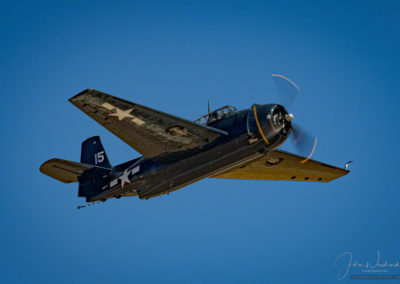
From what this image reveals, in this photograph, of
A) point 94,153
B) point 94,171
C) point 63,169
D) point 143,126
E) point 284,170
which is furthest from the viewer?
point 94,153

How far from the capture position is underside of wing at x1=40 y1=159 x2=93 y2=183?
22.0 metres

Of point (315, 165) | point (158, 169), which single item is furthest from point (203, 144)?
point (315, 165)

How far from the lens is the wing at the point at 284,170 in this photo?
77.6 ft

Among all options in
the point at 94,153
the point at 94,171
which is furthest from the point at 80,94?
the point at 94,153

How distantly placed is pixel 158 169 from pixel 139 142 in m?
1.61

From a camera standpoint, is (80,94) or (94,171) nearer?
(80,94)

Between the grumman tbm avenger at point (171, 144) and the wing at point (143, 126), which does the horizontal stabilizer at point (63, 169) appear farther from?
the wing at point (143, 126)

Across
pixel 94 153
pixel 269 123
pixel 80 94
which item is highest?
pixel 94 153

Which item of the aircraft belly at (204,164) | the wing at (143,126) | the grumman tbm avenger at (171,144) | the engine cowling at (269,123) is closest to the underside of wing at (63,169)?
the grumman tbm avenger at (171,144)

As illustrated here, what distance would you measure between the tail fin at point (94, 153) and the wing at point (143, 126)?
4.99 meters

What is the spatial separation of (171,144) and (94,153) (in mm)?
7659

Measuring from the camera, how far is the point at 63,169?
74.6 ft

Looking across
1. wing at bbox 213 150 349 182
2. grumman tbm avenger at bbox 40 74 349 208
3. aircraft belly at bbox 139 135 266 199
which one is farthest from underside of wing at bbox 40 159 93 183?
wing at bbox 213 150 349 182

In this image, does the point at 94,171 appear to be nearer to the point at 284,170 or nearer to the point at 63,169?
the point at 63,169
